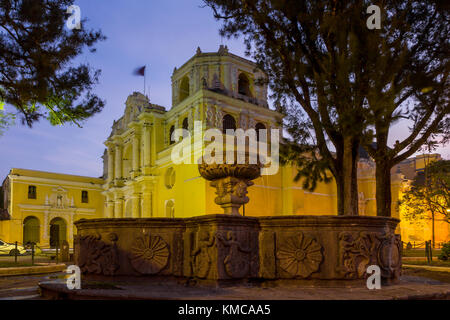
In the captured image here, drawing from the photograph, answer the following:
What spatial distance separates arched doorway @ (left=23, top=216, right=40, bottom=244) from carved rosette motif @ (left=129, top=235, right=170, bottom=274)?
103ft

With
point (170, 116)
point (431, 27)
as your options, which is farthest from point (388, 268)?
point (170, 116)

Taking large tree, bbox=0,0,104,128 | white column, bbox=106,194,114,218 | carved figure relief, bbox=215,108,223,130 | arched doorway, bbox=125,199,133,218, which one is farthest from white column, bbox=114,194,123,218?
large tree, bbox=0,0,104,128

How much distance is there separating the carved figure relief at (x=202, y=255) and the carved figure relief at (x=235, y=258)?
0.17 m

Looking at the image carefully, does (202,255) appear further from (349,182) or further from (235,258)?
(349,182)

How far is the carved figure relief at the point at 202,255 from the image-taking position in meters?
5.22

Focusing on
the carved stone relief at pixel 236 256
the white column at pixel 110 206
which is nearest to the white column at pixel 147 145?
the white column at pixel 110 206

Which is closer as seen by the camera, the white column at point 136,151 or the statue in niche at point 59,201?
the white column at point 136,151

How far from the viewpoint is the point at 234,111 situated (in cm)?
2744

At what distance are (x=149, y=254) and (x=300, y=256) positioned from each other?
Answer: 1924mm

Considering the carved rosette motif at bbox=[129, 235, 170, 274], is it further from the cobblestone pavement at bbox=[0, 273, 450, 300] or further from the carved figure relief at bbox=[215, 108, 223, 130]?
the carved figure relief at bbox=[215, 108, 223, 130]

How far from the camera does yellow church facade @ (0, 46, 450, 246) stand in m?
25.5

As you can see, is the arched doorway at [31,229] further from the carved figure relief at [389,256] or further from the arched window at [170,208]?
the carved figure relief at [389,256]

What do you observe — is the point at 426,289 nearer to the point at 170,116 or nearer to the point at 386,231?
the point at 386,231

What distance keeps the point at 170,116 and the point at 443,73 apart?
75.5ft
